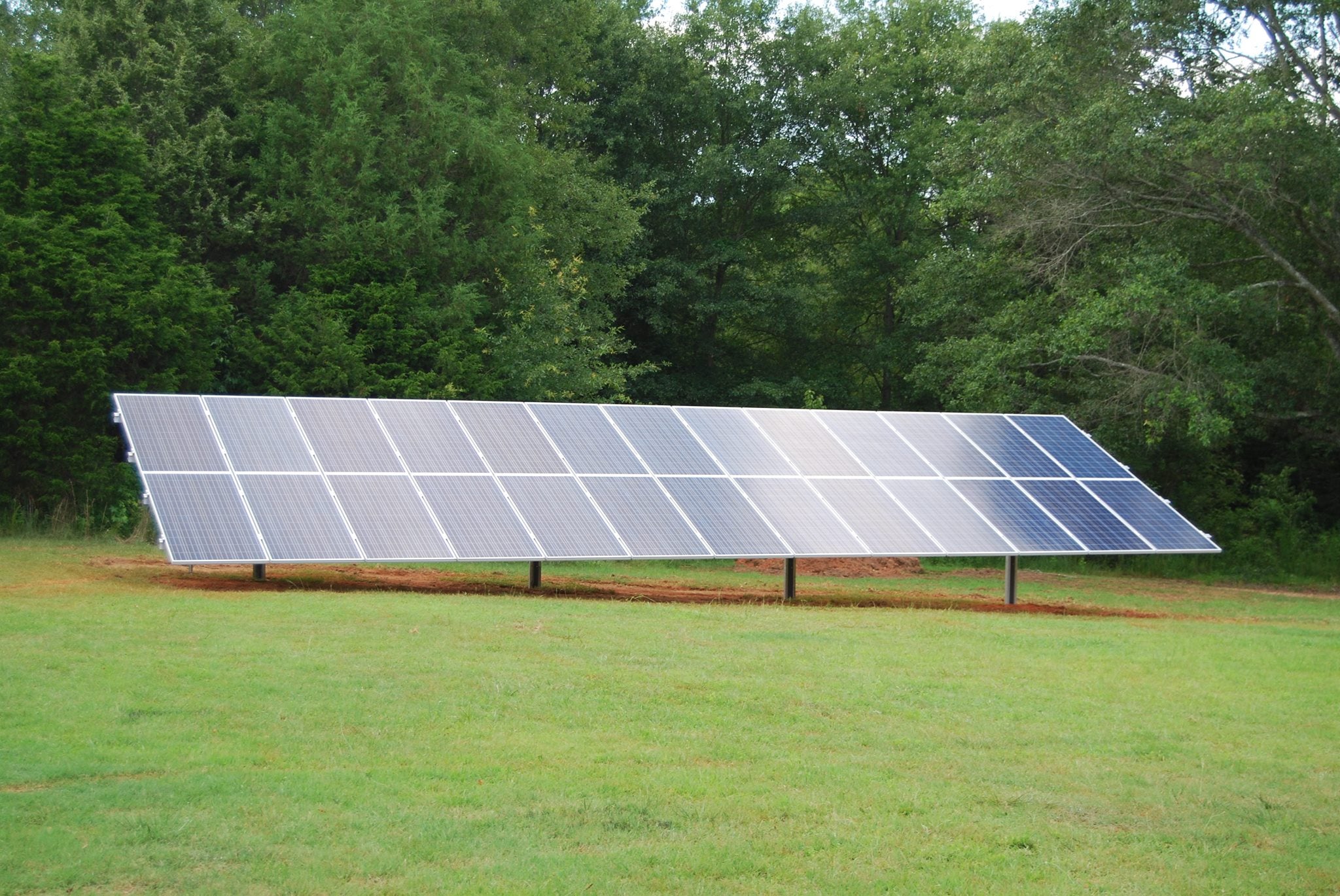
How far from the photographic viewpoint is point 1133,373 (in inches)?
1091

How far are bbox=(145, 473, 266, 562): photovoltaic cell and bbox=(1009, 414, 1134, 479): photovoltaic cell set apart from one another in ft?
43.9

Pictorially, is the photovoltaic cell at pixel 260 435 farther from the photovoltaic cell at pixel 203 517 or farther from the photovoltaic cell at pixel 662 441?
the photovoltaic cell at pixel 662 441

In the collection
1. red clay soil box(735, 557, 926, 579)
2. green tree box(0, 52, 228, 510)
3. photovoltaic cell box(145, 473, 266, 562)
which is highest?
green tree box(0, 52, 228, 510)

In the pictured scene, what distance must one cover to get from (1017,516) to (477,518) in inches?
324

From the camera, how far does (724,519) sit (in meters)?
18.6

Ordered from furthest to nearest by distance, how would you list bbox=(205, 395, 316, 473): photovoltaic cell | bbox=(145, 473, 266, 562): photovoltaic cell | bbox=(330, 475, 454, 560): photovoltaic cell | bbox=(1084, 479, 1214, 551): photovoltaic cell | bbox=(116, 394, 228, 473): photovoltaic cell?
bbox=(1084, 479, 1214, 551): photovoltaic cell, bbox=(205, 395, 316, 473): photovoltaic cell, bbox=(116, 394, 228, 473): photovoltaic cell, bbox=(330, 475, 454, 560): photovoltaic cell, bbox=(145, 473, 266, 562): photovoltaic cell


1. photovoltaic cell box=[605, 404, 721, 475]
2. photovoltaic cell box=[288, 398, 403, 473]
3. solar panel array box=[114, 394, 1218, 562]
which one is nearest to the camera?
solar panel array box=[114, 394, 1218, 562]

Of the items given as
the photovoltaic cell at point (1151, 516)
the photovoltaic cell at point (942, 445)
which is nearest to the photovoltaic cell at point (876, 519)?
the photovoltaic cell at point (942, 445)

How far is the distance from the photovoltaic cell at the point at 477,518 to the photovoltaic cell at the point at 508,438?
0.70 m

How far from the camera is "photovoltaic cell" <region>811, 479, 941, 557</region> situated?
18453 mm

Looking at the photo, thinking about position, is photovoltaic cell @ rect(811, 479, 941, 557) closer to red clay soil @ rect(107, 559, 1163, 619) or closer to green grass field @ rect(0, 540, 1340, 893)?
red clay soil @ rect(107, 559, 1163, 619)

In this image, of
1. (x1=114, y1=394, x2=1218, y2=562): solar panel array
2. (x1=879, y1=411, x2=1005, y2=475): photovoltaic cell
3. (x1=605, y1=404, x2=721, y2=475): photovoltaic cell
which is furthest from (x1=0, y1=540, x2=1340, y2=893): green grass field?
(x1=879, y1=411, x2=1005, y2=475): photovoltaic cell

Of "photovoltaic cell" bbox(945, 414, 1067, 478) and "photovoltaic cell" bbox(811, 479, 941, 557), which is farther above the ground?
"photovoltaic cell" bbox(945, 414, 1067, 478)

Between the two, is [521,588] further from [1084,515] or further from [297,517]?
[1084,515]
